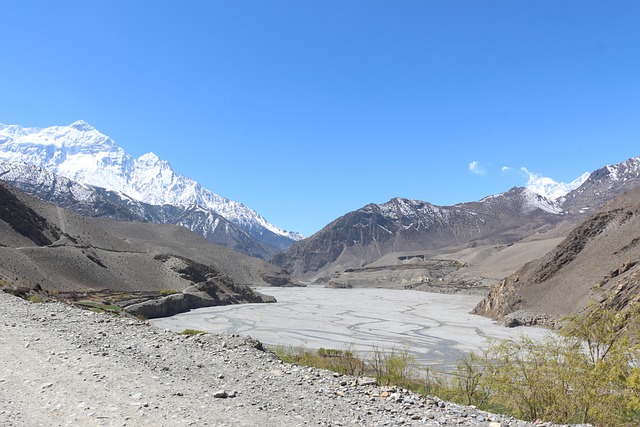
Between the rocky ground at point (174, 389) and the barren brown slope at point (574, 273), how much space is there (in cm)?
5344

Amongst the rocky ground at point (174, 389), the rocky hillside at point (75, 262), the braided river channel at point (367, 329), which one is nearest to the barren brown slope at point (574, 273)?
the braided river channel at point (367, 329)

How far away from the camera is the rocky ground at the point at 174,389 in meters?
8.52

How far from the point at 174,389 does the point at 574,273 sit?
2939 inches

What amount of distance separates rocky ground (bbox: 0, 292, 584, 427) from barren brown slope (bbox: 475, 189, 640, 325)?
175 ft

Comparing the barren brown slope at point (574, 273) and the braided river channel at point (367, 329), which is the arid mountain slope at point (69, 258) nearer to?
the braided river channel at point (367, 329)

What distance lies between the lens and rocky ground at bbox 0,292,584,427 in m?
8.52

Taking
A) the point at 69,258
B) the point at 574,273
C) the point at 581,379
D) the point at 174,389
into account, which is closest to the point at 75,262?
the point at 69,258

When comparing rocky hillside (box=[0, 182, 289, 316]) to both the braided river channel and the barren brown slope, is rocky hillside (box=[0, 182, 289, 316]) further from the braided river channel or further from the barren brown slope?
the barren brown slope

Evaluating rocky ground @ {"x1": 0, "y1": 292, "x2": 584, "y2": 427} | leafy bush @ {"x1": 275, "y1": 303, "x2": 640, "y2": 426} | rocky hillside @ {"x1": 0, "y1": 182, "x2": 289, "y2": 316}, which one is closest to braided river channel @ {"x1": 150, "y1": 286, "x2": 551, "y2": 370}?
rocky hillside @ {"x1": 0, "y1": 182, "x2": 289, "y2": 316}

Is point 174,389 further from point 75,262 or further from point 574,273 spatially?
point 75,262

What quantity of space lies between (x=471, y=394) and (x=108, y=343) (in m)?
10.3

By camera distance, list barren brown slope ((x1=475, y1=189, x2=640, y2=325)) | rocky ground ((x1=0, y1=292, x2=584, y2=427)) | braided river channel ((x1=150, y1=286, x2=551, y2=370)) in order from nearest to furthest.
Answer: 1. rocky ground ((x1=0, y1=292, x2=584, y2=427))
2. braided river channel ((x1=150, y1=286, x2=551, y2=370))
3. barren brown slope ((x1=475, y1=189, x2=640, y2=325))

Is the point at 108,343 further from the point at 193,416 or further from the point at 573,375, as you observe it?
the point at 573,375

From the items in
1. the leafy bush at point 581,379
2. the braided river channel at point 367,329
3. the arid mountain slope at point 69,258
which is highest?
the arid mountain slope at point 69,258
